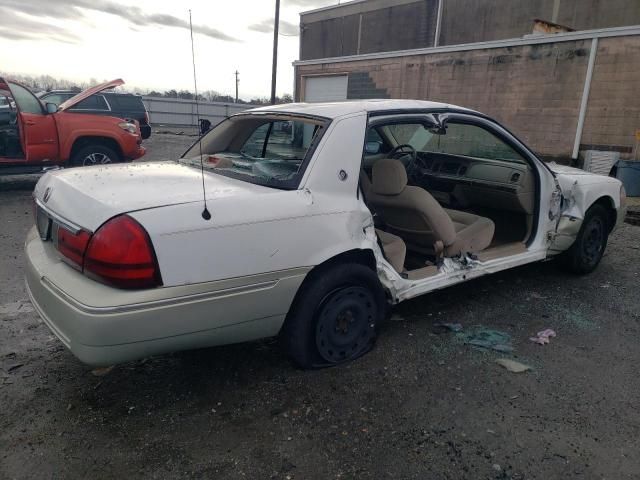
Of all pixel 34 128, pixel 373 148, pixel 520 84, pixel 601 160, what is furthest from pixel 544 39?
pixel 34 128

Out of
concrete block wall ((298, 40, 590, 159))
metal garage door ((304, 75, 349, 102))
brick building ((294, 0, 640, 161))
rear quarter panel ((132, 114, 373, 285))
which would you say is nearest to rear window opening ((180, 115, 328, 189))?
rear quarter panel ((132, 114, 373, 285))

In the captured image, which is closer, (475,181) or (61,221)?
(61,221)

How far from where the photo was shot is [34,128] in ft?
25.7

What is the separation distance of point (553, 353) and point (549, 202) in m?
1.45

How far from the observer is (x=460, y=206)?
4.75 m

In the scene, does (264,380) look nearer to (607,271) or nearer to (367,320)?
(367,320)

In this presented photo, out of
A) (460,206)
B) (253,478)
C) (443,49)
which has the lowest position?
(253,478)

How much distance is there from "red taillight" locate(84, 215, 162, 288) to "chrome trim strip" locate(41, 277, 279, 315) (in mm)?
90

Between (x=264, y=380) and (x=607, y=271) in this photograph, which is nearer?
(x=264, y=380)

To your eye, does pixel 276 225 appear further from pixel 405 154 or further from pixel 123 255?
pixel 405 154

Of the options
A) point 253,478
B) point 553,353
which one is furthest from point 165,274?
point 553,353

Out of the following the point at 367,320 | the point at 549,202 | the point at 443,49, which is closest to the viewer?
the point at 367,320

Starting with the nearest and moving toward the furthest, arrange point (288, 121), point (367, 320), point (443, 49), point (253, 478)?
point (253, 478) → point (367, 320) → point (288, 121) → point (443, 49)

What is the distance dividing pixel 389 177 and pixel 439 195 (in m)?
1.57
